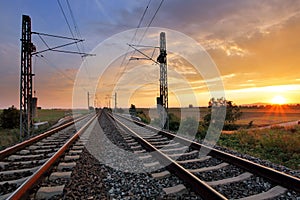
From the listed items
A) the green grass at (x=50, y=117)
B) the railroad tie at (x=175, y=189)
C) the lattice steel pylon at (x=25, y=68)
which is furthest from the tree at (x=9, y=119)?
the railroad tie at (x=175, y=189)

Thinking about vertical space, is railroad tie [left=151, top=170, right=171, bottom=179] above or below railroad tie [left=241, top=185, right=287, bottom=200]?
above

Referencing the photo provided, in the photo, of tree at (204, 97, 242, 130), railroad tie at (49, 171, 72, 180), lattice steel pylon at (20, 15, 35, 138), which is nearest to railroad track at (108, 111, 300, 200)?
railroad tie at (49, 171, 72, 180)

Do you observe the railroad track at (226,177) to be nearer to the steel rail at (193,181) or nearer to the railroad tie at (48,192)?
the steel rail at (193,181)

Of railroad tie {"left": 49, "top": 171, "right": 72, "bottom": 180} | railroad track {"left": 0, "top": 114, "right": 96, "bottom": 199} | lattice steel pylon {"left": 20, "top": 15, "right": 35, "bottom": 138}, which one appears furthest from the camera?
lattice steel pylon {"left": 20, "top": 15, "right": 35, "bottom": 138}

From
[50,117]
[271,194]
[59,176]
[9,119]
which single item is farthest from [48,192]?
[50,117]

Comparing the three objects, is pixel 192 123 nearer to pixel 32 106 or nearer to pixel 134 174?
pixel 32 106

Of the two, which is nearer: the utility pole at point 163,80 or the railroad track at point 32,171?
the railroad track at point 32,171

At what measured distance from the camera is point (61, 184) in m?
4.72

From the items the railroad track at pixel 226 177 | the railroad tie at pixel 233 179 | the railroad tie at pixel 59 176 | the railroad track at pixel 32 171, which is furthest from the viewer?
the railroad tie at pixel 59 176

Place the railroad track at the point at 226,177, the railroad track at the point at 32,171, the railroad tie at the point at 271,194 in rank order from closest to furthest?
the railroad tie at the point at 271,194
the railroad track at the point at 226,177
the railroad track at the point at 32,171

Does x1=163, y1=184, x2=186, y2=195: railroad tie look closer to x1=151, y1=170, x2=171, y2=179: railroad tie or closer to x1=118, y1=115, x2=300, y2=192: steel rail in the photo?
x1=151, y1=170, x2=171, y2=179: railroad tie

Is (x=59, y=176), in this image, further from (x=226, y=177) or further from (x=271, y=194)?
(x=271, y=194)

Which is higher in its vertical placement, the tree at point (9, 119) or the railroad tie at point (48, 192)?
the tree at point (9, 119)

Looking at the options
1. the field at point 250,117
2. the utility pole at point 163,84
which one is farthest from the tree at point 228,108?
A: the utility pole at point 163,84
